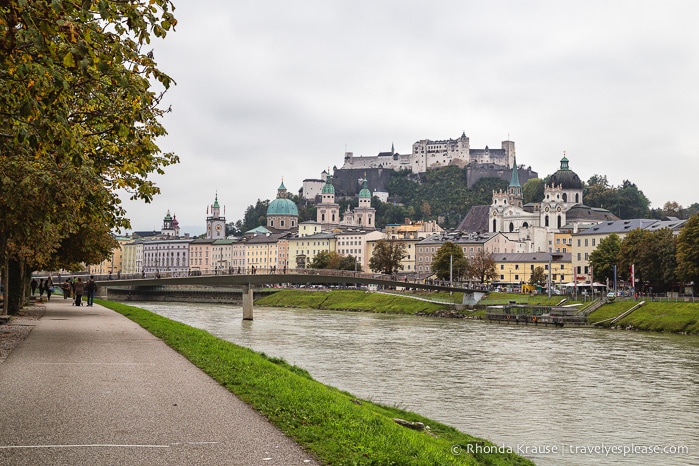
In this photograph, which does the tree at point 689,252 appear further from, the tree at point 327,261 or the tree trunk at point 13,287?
the tree at point 327,261

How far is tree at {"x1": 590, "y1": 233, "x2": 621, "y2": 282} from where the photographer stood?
3145 inches

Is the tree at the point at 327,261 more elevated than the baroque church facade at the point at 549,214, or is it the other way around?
the baroque church facade at the point at 549,214

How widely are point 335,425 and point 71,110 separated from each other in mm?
6287

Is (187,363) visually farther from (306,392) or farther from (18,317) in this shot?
(18,317)

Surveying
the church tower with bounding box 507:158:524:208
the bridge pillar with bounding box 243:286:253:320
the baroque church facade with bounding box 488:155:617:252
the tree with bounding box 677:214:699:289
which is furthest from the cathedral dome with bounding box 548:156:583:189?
the bridge pillar with bounding box 243:286:253:320

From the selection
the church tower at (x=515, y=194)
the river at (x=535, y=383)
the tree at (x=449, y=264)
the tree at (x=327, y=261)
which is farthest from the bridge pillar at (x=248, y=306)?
the church tower at (x=515, y=194)

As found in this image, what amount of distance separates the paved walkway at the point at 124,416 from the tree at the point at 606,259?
68216 millimetres

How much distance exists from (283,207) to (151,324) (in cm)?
15898

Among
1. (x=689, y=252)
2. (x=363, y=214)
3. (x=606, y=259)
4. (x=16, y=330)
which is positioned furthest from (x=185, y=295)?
(x=16, y=330)

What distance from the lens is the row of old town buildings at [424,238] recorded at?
368 ft

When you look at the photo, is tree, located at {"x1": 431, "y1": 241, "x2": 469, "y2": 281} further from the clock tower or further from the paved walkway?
the clock tower

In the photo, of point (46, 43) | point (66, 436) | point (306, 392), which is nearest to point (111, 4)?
point (46, 43)

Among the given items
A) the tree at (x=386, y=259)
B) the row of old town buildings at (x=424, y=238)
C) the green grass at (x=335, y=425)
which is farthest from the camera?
the row of old town buildings at (x=424, y=238)

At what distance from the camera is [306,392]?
13.3 meters
